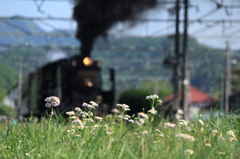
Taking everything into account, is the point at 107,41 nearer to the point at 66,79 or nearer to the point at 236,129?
the point at 66,79

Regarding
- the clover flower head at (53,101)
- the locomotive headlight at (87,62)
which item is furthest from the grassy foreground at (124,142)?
the locomotive headlight at (87,62)

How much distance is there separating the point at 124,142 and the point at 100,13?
21.0 metres

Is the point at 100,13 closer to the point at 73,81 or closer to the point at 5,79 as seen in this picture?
the point at 73,81

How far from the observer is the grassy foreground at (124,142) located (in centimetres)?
408

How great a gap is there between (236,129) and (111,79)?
1709 cm

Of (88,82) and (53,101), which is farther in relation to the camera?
(88,82)

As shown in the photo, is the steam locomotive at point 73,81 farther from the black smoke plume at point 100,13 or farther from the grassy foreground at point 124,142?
the grassy foreground at point 124,142

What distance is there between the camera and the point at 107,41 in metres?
27.7

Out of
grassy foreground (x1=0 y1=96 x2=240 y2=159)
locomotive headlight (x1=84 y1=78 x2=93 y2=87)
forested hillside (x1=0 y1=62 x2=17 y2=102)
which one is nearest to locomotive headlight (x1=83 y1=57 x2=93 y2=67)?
locomotive headlight (x1=84 y1=78 x2=93 y2=87)

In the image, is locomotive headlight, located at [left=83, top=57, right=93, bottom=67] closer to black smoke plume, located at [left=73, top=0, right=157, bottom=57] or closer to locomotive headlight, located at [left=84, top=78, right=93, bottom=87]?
locomotive headlight, located at [left=84, top=78, right=93, bottom=87]

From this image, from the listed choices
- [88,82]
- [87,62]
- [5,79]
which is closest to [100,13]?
[87,62]

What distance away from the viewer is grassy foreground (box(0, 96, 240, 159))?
4082mm

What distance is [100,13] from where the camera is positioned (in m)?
25.0

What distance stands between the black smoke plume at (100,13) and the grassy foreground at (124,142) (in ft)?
62.9
